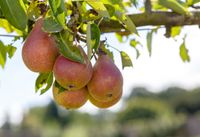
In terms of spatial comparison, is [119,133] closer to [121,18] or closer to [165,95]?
[165,95]

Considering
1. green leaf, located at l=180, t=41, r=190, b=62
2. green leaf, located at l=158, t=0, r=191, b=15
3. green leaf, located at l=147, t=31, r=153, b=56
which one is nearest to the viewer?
green leaf, located at l=158, t=0, r=191, b=15

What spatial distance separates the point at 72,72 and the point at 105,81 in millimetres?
76

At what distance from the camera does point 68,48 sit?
38.3 inches

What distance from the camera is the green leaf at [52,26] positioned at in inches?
37.9

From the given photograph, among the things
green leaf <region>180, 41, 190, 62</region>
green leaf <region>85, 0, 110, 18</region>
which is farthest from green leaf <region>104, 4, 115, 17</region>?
green leaf <region>180, 41, 190, 62</region>

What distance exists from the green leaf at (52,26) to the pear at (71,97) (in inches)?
6.4

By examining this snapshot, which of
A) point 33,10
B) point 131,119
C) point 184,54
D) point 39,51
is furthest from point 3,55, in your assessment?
point 131,119

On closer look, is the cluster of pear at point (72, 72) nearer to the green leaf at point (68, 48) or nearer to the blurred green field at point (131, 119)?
the green leaf at point (68, 48)

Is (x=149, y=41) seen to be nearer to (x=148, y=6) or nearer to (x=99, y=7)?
(x=148, y=6)

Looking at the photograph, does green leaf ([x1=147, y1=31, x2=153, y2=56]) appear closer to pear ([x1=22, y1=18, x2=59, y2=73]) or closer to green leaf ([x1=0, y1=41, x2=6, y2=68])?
green leaf ([x1=0, y1=41, x2=6, y2=68])

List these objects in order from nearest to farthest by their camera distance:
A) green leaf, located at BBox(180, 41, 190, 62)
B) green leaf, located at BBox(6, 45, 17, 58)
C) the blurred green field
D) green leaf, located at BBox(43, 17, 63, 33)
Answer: green leaf, located at BBox(43, 17, 63, 33)
green leaf, located at BBox(6, 45, 17, 58)
green leaf, located at BBox(180, 41, 190, 62)
the blurred green field

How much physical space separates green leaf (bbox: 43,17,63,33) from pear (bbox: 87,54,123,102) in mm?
139

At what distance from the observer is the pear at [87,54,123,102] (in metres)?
1.05

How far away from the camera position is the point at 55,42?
1009 mm
